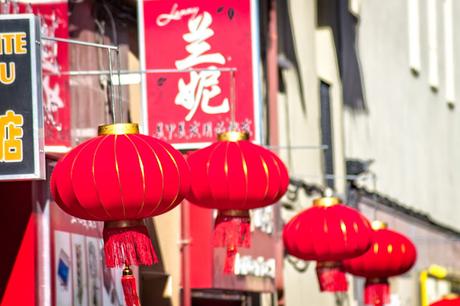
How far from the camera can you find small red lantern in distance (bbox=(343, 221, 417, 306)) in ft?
73.5

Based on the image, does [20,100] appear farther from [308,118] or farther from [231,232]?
[308,118]

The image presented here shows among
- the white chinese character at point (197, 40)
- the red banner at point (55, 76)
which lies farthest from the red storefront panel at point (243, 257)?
the red banner at point (55, 76)

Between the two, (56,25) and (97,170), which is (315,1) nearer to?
(56,25)

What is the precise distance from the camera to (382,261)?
22406mm

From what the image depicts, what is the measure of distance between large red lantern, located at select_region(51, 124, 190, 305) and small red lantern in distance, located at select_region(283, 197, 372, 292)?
21.1 ft

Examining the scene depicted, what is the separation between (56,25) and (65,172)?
3.45 m

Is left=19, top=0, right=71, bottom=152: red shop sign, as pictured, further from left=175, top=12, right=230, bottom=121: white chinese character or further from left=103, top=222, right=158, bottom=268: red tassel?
left=103, top=222, right=158, bottom=268: red tassel

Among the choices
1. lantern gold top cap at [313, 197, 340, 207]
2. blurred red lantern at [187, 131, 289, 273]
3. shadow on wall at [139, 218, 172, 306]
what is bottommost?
shadow on wall at [139, 218, 172, 306]

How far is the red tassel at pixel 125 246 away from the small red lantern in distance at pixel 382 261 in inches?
367

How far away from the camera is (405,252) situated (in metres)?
22.6

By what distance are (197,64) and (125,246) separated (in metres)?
4.16

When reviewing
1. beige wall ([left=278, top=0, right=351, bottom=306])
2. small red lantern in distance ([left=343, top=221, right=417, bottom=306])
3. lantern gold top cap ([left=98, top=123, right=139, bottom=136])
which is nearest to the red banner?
lantern gold top cap ([left=98, top=123, right=139, bottom=136])

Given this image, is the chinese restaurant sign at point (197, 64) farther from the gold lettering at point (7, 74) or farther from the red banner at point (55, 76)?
the gold lettering at point (7, 74)

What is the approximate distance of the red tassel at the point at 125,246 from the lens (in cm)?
1309
